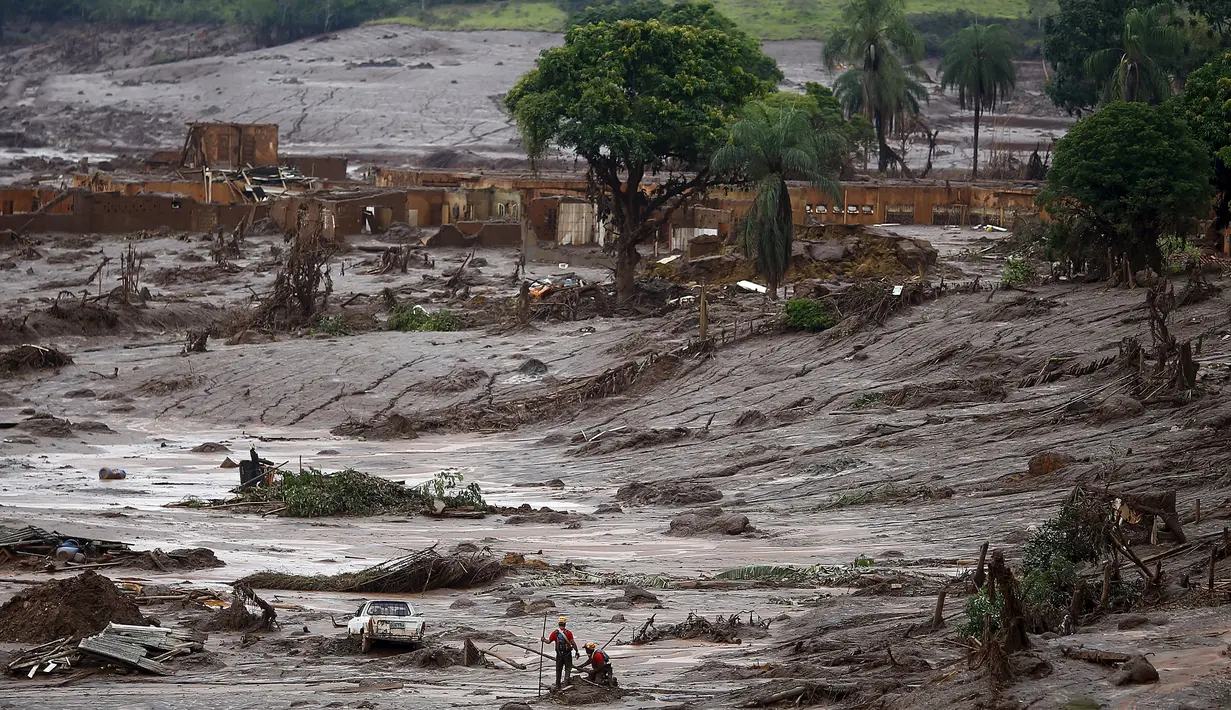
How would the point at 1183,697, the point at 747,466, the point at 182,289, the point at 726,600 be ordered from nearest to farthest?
the point at 1183,697 < the point at 726,600 < the point at 747,466 < the point at 182,289

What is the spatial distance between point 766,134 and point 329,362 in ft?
30.5

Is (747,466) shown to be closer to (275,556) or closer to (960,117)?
(275,556)

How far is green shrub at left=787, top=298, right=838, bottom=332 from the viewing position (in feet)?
99.4

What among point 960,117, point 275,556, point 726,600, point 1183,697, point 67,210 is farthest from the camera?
point 960,117

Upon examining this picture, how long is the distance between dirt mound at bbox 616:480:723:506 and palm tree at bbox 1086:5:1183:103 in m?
32.7

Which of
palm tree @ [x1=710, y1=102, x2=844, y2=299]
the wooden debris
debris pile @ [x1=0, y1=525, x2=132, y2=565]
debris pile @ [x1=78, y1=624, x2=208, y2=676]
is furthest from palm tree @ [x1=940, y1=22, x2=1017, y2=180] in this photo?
the wooden debris

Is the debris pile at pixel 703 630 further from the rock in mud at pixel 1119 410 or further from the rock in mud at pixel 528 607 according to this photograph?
the rock in mud at pixel 1119 410

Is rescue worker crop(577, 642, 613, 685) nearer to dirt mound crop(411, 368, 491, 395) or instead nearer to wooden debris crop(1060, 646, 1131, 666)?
wooden debris crop(1060, 646, 1131, 666)

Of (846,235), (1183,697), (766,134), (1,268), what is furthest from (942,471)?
(1,268)

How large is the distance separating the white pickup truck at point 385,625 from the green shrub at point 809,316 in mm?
18372

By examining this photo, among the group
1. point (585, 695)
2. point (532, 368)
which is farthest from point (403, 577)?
point (532, 368)

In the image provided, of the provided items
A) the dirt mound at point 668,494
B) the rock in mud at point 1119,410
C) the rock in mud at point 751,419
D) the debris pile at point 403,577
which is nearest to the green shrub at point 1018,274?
the rock in mud at point 751,419

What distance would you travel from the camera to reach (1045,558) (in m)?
13.1

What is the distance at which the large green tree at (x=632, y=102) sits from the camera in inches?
1394
